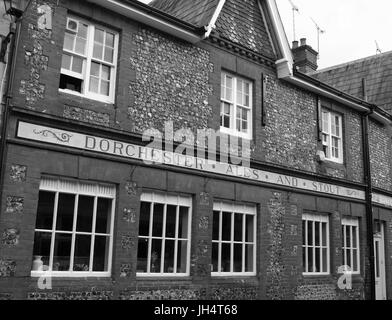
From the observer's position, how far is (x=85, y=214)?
9.23 metres

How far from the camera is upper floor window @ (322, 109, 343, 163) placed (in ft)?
50.2

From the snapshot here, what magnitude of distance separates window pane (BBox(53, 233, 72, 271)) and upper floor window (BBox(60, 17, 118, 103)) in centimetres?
288

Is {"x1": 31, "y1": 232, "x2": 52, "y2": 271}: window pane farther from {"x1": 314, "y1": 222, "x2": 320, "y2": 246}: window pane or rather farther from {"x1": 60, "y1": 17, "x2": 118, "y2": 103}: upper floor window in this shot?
{"x1": 314, "y1": 222, "x2": 320, "y2": 246}: window pane

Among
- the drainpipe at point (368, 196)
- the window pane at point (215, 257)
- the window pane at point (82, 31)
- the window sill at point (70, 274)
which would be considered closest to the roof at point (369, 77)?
the drainpipe at point (368, 196)

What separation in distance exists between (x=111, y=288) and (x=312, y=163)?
7.64 metres

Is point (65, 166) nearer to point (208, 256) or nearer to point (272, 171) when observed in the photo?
point (208, 256)

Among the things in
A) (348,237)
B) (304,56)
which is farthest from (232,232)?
(304,56)

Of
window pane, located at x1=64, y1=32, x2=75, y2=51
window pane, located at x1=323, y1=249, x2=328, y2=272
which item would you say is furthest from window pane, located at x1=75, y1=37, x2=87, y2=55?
window pane, located at x1=323, y1=249, x2=328, y2=272

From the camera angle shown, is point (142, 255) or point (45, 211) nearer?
point (45, 211)

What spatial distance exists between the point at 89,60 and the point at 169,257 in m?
4.56

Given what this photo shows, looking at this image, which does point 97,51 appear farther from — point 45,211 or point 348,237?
point 348,237

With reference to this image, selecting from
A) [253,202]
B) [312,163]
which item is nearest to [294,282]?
[253,202]

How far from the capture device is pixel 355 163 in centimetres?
1619

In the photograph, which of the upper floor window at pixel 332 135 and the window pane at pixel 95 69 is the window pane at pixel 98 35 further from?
the upper floor window at pixel 332 135
